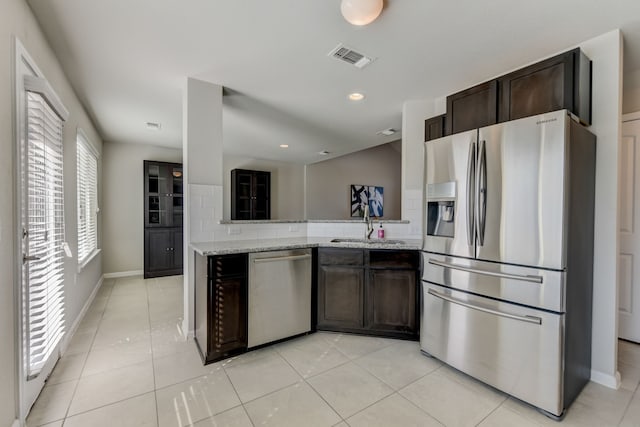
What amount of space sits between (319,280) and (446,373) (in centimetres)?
126

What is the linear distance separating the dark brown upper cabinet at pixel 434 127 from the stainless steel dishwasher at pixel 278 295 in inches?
71.3

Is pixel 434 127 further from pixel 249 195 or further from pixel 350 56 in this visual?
pixel 249 195

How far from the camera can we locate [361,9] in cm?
161

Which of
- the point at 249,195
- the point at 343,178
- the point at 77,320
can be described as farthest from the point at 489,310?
the point at 343,178

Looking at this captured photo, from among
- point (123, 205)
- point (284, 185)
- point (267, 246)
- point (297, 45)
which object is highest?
point (297, 45)

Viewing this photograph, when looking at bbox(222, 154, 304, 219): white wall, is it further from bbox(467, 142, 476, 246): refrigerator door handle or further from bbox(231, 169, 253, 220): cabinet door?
bbox(467, 142, 476, 246): refrigerator door handle

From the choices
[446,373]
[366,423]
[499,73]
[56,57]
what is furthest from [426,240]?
[56,57]

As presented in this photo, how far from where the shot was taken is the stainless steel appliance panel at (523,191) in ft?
5.33

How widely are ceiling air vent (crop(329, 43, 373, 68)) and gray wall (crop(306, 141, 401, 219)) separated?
16.3 ft

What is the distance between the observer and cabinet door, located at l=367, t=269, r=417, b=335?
2559mm

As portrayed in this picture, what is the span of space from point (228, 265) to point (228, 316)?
413mm

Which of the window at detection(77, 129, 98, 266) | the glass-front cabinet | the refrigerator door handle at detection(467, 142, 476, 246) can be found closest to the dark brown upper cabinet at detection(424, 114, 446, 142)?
the refrigerator door handle at detection(467, 142, 476, 246)

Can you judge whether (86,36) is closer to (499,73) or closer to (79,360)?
(79,360)

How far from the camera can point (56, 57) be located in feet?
7.44
